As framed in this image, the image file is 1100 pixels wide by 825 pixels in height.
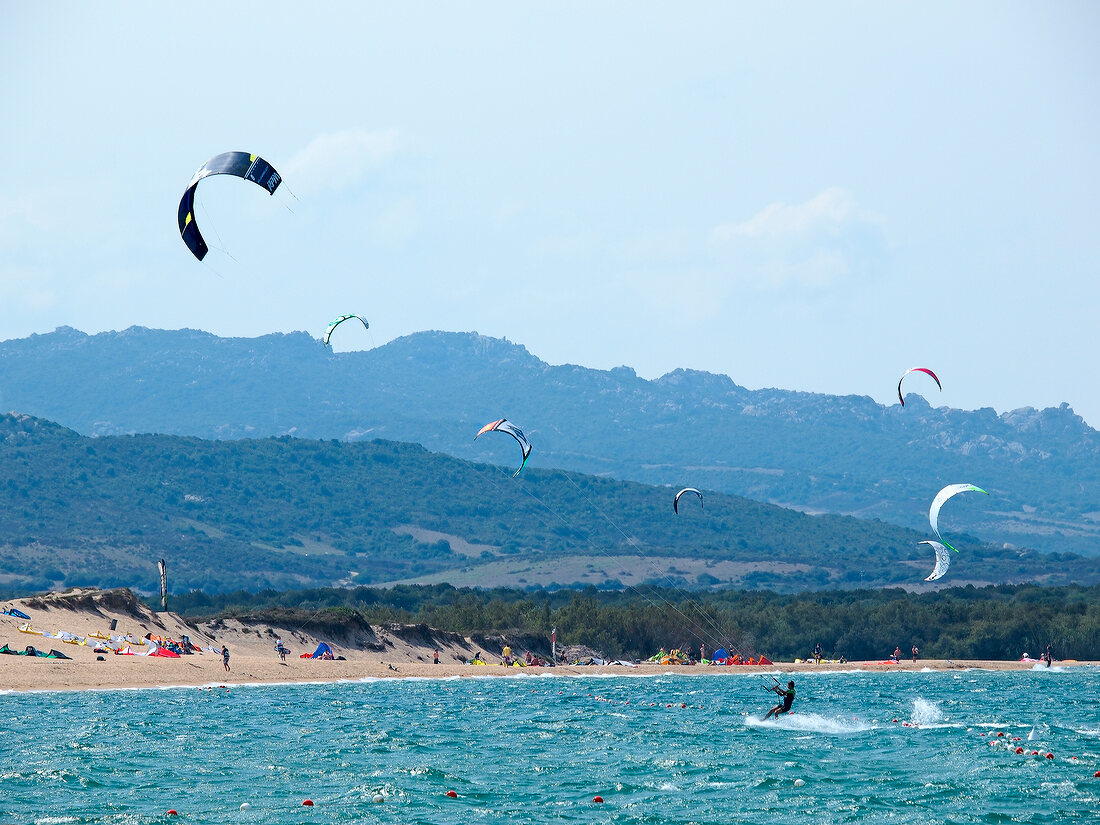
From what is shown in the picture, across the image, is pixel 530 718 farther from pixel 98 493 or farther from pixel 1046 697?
pixel 98 493

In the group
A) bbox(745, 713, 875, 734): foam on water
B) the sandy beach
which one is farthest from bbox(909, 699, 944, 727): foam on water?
the sandy beach

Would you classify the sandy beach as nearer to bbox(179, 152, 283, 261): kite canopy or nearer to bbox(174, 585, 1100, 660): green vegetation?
bbox(174, 585, 1100, 660): green vegetation

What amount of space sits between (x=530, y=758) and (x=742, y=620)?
6226 cm

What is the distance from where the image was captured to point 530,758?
32.2 m

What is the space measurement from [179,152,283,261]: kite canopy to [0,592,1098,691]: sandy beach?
16587mm

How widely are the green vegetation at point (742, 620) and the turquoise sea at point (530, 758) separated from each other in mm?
24339

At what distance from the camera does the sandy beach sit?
155 ft

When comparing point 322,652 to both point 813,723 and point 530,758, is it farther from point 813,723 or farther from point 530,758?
point 530,758

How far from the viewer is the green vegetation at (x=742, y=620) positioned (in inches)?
3086

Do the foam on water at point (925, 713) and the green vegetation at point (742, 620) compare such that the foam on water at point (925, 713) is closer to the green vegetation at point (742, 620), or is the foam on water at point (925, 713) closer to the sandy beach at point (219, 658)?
the sandy beach at point (219, 658)

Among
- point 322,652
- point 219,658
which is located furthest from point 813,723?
point 322,652

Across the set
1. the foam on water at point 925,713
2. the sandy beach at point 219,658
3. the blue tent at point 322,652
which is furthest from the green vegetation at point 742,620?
the foam on water at point 925,713

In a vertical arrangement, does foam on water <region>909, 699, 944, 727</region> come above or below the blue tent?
below

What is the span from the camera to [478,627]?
78312mm
